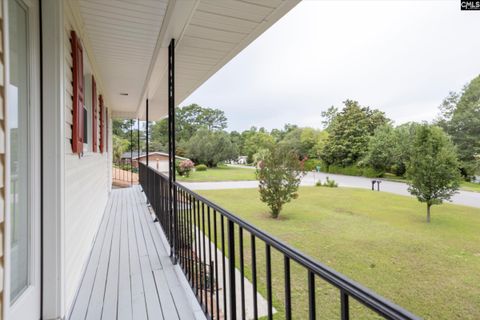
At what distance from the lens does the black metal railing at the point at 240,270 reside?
1.91ft

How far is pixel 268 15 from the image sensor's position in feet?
6.38

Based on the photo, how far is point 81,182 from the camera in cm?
244

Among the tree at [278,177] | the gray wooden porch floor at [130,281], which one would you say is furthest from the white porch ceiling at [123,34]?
the tree at [278,177]

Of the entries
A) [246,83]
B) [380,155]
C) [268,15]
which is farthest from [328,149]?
[268,15]

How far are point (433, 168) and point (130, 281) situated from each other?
8.04 meters

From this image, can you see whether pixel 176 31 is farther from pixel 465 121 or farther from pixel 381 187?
pixel 465 121

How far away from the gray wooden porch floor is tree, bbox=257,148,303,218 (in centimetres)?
433

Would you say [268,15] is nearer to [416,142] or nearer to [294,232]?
[294,232]

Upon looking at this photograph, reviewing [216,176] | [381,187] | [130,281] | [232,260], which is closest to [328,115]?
[216,176]

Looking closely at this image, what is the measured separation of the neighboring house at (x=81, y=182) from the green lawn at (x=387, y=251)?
1.30 m

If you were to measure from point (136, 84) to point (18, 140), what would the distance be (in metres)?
3.34

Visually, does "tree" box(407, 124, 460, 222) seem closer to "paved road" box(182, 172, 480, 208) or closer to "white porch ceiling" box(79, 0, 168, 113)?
"paved road" box(182, 172, 480, 208)

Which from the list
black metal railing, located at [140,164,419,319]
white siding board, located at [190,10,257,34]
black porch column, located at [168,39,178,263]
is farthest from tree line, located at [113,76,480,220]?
white siding board, located at [190,10,257,34]

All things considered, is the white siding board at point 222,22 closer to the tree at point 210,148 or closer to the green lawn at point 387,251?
the green lawn at point 387,251
